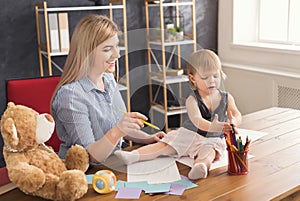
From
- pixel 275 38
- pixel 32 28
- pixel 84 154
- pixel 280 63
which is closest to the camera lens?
pixel 84 154

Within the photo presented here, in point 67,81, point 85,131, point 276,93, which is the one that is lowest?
point 276,93

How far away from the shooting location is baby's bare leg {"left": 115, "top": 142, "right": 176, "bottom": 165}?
4.88 ft

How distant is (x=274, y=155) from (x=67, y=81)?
2.70 feet

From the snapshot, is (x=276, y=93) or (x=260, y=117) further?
(x=276, y=93)

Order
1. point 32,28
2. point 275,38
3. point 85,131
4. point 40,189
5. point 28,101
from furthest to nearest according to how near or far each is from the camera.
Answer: point 275,38
point 32,28
point 28,101
point 85,131
point 40,189

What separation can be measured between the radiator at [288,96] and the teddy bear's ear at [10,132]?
2.46 m

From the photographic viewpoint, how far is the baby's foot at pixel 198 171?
1.33 meters

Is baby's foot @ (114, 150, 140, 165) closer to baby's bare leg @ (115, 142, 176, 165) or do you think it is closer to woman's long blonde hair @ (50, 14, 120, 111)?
baby's bare leg @ (115, 142, 176, 165)

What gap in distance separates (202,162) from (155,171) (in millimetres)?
160

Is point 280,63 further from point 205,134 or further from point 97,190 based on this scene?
point 97,190

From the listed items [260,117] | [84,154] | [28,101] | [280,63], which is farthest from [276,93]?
[84,154]

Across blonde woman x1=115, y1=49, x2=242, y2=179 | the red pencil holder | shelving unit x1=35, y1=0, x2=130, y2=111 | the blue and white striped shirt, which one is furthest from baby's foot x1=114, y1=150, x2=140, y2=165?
shelving unit x1=35, y1=0, x2=130, y2=111

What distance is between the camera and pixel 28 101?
1.95m

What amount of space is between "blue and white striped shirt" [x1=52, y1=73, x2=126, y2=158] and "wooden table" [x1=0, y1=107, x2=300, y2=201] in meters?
0.18
